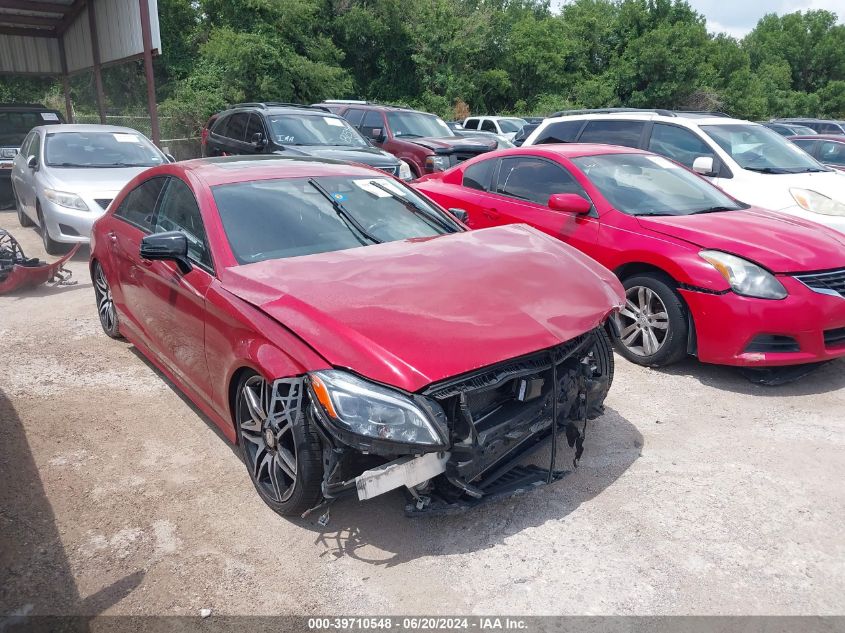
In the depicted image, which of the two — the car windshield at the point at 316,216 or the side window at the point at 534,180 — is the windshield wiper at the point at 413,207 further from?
the side window at the point at 534,180

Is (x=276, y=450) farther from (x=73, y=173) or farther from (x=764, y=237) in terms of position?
(x=73, y=173)

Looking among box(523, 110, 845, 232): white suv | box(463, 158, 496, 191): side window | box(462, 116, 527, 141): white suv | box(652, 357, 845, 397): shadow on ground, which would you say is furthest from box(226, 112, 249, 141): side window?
box(462, 116, 527, 141): white suv

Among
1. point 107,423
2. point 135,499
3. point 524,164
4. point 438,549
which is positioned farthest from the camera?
point 524,164

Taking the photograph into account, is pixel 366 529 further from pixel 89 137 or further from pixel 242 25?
pixel 242 25

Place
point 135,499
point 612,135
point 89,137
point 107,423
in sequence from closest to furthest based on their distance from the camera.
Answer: point 135,499 → point 107,423 → point 612,135 → point 89,137

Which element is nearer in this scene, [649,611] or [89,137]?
[649,611]

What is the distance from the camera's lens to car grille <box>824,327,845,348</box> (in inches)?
181

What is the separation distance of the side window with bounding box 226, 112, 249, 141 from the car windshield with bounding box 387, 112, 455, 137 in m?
3.09

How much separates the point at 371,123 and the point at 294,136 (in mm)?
3409

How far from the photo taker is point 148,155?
9.80 metres

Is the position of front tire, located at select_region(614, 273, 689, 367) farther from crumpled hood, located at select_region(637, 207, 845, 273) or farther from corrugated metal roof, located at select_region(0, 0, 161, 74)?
corrugated metal roof, located at select_region(0, 0, 161, 74)

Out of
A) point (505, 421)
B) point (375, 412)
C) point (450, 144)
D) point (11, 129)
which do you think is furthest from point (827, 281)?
point (11, 129)

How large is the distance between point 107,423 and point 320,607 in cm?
231

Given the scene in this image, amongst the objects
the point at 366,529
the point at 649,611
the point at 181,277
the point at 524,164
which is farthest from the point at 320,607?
the point at 524,164
